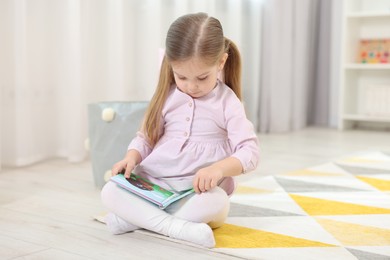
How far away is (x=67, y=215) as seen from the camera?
143 cm

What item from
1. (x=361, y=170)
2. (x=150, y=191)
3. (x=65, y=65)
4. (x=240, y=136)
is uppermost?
(x=65, y=65)

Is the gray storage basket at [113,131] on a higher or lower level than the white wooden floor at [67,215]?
higher

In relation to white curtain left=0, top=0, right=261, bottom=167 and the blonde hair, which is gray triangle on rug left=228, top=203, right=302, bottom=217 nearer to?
the blonde hair

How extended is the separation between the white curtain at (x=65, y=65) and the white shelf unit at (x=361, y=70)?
4.37 ft

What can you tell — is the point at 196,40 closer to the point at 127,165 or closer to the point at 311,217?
the point at 127,165

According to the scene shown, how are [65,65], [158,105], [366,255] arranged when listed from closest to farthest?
[366,255] < [158,105] < [65,65]

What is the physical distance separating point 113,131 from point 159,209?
1.66 ft

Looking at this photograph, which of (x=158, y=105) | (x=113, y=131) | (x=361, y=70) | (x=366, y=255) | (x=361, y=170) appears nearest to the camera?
(x=366, y=255)

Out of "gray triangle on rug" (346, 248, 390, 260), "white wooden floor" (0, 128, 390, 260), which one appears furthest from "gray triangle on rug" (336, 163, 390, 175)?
"gray triangle on rug" (346, 248, 390, 260)

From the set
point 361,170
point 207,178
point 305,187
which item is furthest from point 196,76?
point 361,170

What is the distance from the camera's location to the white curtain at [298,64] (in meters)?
3.26

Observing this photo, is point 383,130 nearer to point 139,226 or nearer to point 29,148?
point 29,148

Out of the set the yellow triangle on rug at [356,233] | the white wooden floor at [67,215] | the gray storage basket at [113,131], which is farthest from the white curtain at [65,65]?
the yellow triangle on rug at [356,233]

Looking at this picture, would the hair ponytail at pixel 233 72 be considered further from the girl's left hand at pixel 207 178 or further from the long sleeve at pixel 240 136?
the girl's left hand at pixel 207 178
